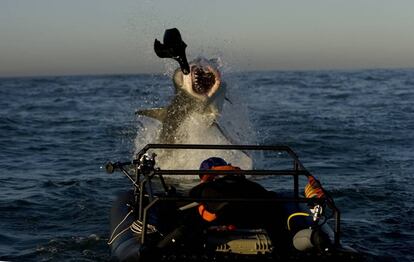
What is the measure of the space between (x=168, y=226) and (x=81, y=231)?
352 cm

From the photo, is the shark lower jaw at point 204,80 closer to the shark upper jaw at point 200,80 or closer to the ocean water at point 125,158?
the shark upper jaw at point 200,80

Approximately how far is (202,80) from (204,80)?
0.13 ft

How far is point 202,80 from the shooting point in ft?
43.7

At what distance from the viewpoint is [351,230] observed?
37.6 feet

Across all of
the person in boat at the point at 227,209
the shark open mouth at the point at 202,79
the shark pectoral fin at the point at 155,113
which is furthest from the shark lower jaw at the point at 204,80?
the person in boat at the point at 227,209

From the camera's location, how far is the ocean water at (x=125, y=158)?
11.0 m

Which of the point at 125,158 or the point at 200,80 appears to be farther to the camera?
the point at 125,158

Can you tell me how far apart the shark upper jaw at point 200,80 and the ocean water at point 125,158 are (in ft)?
8.91

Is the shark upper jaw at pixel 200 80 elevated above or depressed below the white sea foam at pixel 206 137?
above

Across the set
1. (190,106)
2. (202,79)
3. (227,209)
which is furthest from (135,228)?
(190,106)

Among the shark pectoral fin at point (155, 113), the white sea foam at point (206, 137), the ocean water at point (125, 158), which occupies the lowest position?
the ocean water at point (125, 158)

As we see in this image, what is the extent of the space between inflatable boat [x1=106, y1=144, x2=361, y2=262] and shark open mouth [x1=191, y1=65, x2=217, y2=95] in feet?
14.8

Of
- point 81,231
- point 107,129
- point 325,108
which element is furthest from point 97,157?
point 325,108

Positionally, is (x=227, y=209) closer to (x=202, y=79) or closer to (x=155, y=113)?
(x=202, y=79)
